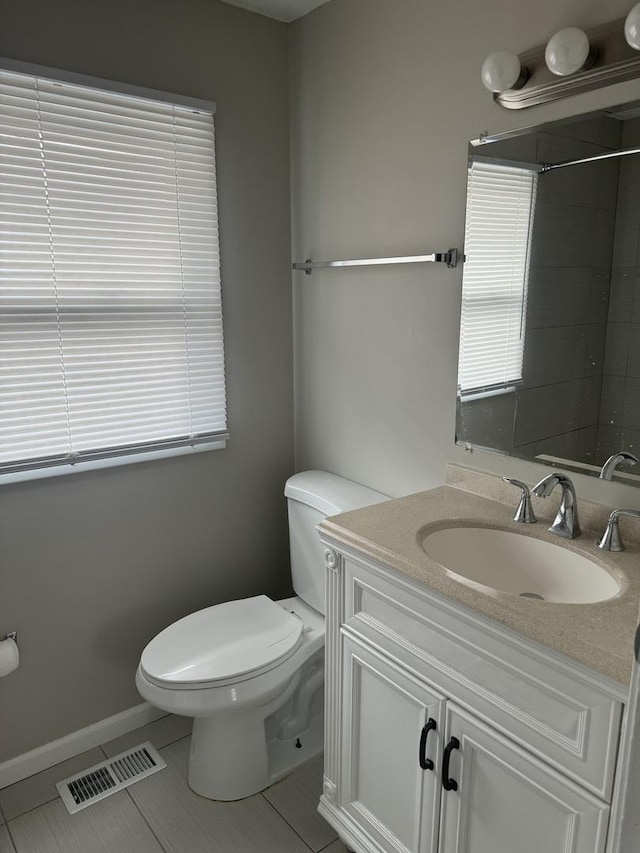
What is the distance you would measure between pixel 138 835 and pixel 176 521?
3.06 ft

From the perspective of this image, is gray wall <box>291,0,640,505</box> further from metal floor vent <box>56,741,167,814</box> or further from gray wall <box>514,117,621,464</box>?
metal floor vent <box>56,741,167,814</box>

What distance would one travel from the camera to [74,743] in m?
2.05

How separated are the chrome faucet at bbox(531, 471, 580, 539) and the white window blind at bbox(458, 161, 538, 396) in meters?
0.33

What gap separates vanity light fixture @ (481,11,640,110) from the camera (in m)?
1.30

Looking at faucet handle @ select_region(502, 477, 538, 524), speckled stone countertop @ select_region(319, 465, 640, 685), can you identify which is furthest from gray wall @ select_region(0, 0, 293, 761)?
faucet handle @ select_region(502, 477, 538, 524)

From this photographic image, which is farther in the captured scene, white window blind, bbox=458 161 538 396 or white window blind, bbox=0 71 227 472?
white window blind, bbox=0 71 227 472

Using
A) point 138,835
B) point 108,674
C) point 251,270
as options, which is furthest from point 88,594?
point 251,270

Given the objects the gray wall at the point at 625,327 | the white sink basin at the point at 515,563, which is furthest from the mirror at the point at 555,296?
the white sink basin at the point at 515,563

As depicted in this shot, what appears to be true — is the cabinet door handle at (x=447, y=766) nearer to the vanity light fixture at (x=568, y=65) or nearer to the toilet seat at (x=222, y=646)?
the toilet seat at (x=222, y=646)

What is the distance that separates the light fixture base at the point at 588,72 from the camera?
1.31 m

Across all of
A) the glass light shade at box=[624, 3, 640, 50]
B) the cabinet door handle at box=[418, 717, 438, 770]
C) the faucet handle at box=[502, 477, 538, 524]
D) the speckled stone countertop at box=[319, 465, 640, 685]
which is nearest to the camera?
the speckled stone countertop at box=[319, 465, 640, 685]

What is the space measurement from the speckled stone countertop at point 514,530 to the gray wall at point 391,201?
86 mm

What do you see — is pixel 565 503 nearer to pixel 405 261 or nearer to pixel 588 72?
pixel 405 261

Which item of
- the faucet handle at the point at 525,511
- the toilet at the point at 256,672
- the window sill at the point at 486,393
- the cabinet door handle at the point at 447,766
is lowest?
the toilet at the point at 256,672
